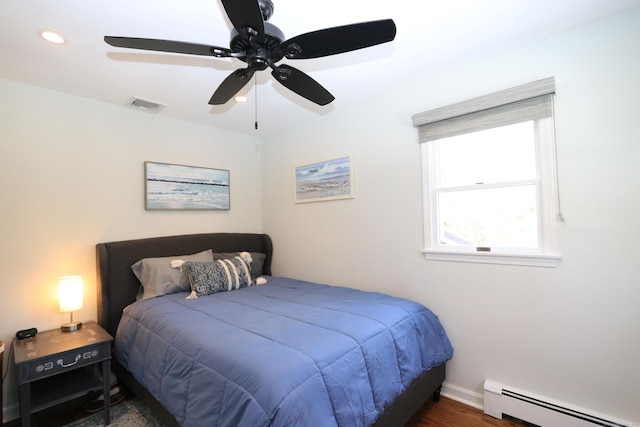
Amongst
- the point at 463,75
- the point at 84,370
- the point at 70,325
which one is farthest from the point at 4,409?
the point at 463,75

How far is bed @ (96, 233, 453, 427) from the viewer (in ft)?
4.19

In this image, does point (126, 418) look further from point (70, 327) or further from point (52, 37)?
point (52, 37)

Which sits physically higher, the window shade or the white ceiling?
the white ceiling

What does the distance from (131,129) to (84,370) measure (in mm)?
2179

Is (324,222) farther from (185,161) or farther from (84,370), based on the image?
(84,370)

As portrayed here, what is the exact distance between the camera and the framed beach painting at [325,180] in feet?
9.90

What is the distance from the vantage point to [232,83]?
168 cm

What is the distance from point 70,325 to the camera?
2.37 metres

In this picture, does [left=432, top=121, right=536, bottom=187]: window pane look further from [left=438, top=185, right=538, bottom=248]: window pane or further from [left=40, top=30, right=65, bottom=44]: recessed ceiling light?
[left=40, top=30, right=65, bottom=44]: recessed ceiling light

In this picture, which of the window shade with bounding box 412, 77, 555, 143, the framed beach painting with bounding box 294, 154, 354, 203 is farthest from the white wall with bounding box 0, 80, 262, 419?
the window shade with bounding box 412, 77, 555, 143

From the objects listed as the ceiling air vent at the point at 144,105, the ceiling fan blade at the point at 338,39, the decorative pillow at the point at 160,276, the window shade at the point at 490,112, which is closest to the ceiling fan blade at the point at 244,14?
the ceiling fan blade at the point at 338,39

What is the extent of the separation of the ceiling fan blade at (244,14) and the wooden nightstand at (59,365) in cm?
231

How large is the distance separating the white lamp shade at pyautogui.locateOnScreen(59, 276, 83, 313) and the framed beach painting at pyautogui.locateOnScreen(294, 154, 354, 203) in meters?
2.16

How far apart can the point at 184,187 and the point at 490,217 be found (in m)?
3.00
